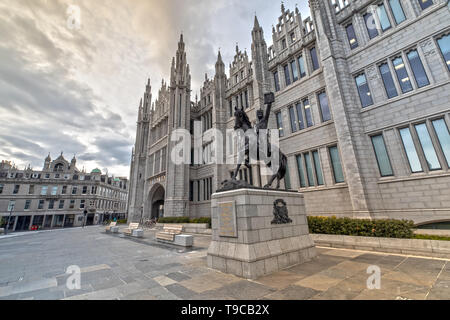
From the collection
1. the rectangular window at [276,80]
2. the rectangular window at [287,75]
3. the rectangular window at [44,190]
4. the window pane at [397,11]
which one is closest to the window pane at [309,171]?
the rectangular window at [287,75]

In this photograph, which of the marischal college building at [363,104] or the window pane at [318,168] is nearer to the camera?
the marischal college building at [363,104]

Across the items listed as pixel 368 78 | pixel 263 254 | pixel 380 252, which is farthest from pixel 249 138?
pixel 368 78

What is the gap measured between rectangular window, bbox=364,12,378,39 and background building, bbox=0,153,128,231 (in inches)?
2548

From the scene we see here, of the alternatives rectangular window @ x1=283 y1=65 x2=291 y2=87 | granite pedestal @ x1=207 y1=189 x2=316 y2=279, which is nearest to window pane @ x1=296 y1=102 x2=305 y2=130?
rectangular window @ x1=283 y1=65 x2=291 y2=87

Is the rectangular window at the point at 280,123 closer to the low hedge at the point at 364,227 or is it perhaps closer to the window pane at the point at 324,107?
the window pane at the point at 324,107

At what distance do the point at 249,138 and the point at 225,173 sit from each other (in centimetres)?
1702

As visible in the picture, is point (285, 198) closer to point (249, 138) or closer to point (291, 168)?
point (249, 138)

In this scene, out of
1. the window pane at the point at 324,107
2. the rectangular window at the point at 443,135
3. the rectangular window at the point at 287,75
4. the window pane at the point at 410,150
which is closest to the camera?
the rectangular window at the point at 443,135

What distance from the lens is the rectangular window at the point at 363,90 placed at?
47.7 feet

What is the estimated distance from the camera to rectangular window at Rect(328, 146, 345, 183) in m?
14.9

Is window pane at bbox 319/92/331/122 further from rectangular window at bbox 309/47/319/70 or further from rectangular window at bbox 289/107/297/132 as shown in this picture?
rectangular window at bbox 309/47/319/70

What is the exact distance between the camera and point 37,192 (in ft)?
155

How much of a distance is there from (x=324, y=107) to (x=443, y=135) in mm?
7562

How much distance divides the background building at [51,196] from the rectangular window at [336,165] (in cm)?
5948
